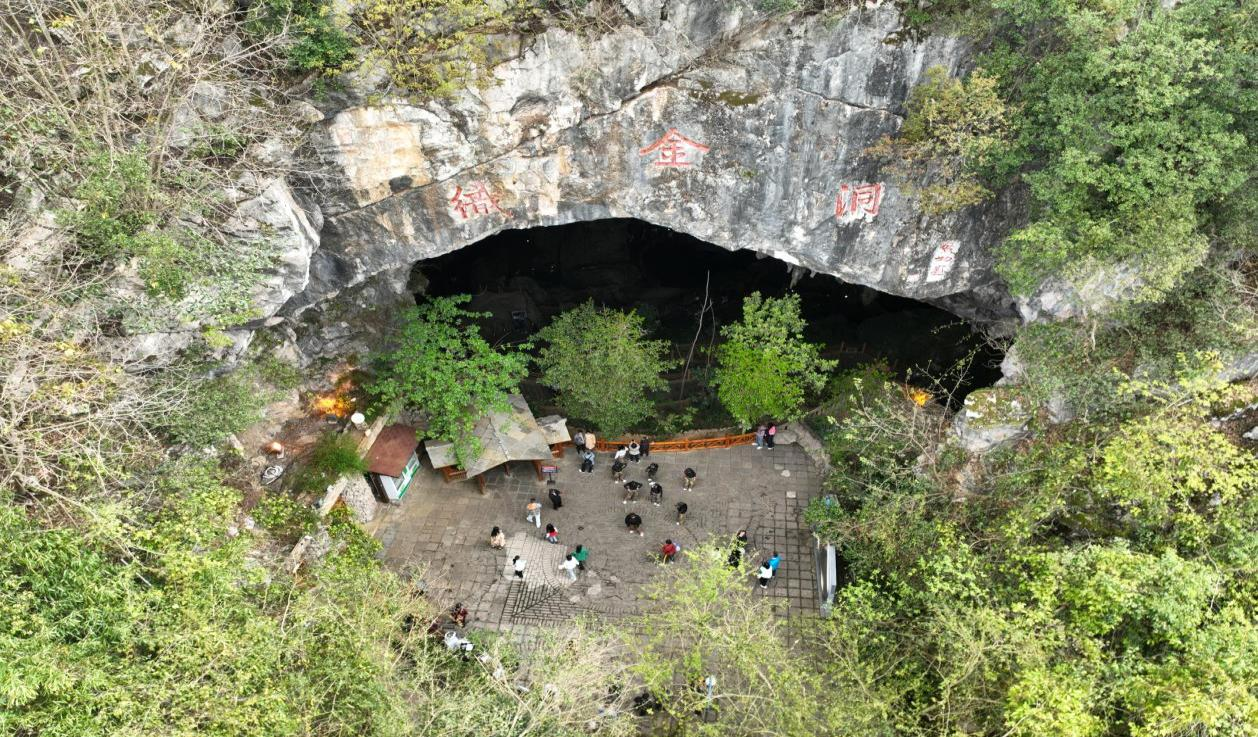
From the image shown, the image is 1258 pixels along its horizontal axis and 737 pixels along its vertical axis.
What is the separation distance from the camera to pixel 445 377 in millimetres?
14742

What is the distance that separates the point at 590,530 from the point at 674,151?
27.7 ft

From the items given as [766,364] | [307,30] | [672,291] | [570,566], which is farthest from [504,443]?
[672,291]

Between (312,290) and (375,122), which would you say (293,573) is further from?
(375,122)

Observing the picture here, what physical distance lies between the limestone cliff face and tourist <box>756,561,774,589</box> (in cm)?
639

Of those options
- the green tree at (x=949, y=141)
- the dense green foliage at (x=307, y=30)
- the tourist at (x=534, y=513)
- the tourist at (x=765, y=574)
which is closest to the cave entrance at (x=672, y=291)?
the tourist at (x=534, y=513)

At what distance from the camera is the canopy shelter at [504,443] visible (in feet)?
51.3

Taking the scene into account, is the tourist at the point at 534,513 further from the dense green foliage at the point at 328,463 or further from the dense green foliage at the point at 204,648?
the dense green foliage at the point at 204,648

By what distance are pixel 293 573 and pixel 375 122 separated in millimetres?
7628

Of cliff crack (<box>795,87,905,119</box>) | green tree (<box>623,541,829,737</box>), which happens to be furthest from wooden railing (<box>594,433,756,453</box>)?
cliff crack (<box>795,87,905,119</box>)

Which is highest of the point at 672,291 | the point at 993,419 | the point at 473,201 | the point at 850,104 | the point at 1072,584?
the point at 850,104

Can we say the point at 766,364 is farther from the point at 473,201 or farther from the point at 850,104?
the point at 473,201

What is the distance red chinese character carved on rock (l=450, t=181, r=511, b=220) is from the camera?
12727mm

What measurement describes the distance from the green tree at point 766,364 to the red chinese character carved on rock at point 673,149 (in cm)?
410

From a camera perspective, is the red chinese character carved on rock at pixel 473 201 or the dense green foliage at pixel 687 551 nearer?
the dense green foliage at pixel 687 551
